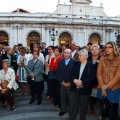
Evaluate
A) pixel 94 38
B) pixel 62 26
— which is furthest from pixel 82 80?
pixel 94 38

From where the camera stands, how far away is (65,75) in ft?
20.5

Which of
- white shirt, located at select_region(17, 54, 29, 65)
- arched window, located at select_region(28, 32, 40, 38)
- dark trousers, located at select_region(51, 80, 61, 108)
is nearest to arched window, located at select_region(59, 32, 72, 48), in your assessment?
arched window, located at select_region(28, 32, 40, 38)

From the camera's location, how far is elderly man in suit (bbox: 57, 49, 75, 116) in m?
6.21

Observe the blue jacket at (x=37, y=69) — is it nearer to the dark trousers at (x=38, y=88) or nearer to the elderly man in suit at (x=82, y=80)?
the dark trousers at (x=38, y=88)

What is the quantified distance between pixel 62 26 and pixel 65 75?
3110 cm

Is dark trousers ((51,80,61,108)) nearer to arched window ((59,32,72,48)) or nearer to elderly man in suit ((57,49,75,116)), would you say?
elderly man in suit ((57,49,75,116))

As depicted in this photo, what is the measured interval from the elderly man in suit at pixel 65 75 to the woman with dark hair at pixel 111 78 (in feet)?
4.28

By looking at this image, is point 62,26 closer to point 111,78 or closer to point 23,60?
point 23,60

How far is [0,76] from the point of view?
7305 mm

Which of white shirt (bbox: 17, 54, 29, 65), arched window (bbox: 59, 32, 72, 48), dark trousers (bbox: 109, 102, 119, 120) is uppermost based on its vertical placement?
arched window (bbox: 59, 32, 72, 48)

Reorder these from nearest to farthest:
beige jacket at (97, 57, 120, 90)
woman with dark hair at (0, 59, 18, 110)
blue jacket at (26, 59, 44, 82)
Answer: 1. beige jacket at (97, 57, 120, 90)
2. woman with dark hair at (0, 59, 18, 110)
3. blue jacket at (26, 59, 44, 82)

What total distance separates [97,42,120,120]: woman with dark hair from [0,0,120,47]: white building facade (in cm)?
3062

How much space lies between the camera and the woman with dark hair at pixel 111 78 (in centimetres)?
489

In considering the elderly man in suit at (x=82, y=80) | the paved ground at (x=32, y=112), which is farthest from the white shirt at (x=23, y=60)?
the elderly man in suit at (x=82, y=80)
